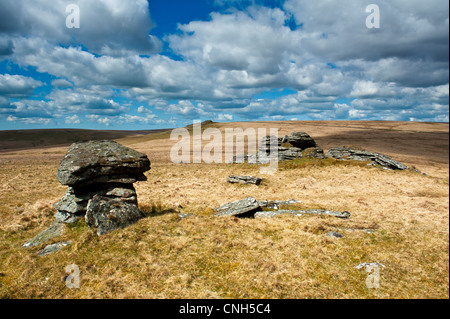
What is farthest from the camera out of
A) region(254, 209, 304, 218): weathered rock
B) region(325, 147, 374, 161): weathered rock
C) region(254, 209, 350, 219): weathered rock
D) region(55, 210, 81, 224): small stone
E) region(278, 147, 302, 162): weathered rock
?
region(278, 147, 302, 162): weathered rock

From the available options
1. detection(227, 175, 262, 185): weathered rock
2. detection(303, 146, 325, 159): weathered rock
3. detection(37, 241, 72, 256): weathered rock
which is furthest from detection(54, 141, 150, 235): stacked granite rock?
detection(303, 146, 325, 159): weathered rock

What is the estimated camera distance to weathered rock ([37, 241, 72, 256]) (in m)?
12.6

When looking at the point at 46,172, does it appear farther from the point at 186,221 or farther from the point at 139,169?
the point at 186,221

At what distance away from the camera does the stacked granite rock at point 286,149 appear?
40.9 metres

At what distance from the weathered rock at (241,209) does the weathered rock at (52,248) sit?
9.49 m

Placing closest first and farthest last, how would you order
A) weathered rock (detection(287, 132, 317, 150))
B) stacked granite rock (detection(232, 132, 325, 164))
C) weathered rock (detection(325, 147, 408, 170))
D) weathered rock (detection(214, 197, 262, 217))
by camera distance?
weathered rock (detection(214, 197, 262, 217))
weathered rock (detection(325, 147, 408, 170))
stacked granite rock (detection(232, 132, 325, 164))
weathered rock (detection(287, 132, 317, 150))

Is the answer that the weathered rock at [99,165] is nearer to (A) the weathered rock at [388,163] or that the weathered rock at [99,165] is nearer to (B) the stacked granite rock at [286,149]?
(B) the stacked granite rock at [286,149]

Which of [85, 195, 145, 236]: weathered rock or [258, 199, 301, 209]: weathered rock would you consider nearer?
[85, 195, 145, 236]: weathered rock

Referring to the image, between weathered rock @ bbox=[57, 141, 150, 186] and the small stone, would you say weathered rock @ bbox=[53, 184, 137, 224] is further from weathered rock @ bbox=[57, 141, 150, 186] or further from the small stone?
weathered rock @ bbox=[57, 141, 150, 186]

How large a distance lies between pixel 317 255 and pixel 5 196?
27.5 meters

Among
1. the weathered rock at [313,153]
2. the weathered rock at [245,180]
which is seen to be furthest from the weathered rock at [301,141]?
the weathered rock at [245,180]

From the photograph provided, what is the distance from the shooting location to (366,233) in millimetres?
14773

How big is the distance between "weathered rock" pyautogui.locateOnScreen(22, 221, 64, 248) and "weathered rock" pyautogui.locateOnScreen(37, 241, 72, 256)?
1.22m
